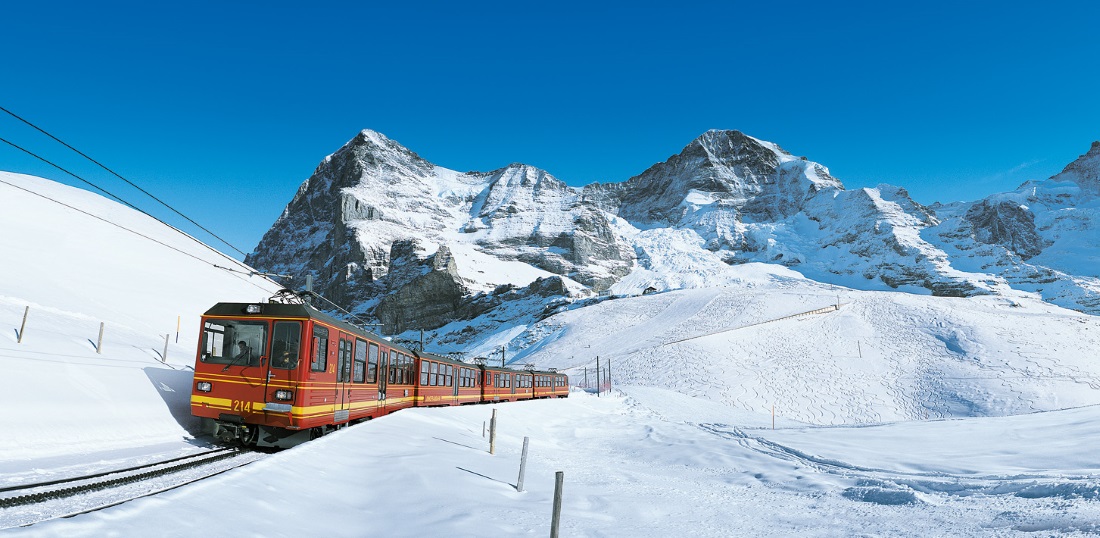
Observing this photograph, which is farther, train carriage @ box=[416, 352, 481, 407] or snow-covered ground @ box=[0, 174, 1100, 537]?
train carriage @ box=[416, 352, 481, 407]

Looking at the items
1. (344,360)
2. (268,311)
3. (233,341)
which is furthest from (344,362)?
(233,341)

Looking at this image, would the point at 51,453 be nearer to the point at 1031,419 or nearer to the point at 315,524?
the point at 315,524

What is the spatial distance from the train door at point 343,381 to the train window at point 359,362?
555 mm

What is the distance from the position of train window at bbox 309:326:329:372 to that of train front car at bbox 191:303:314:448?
0.41m

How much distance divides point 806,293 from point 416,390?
9183 centimetres

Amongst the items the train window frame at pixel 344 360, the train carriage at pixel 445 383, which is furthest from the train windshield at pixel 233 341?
the train carriage at pixel 445 383

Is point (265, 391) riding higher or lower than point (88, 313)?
lower

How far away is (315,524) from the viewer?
226 inches

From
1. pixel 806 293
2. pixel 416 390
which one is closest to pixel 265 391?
pixel 416 390

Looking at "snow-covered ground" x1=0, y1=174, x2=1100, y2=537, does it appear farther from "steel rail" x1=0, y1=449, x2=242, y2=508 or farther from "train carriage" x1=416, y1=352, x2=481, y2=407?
"train carriage" x1=416, y1=352, x2=481, y2=407

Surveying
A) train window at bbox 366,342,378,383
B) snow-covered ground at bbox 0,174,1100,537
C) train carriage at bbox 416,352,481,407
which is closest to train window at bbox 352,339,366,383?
train window at bbox 366,342,378,383

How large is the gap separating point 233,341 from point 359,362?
3.84 metres

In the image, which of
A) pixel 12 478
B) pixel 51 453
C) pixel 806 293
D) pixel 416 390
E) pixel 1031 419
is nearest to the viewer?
pixel 12 478

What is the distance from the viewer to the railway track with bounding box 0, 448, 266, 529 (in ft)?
18.8
